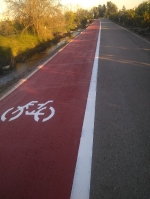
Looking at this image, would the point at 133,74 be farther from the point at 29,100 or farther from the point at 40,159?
the point at 40,159

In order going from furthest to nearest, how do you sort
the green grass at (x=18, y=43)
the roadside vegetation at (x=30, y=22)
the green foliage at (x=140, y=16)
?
the green foliage at (x=140, y=16) < the roadside vegetation at (x=30, y=22) < the green grass at (x=18, y=43)

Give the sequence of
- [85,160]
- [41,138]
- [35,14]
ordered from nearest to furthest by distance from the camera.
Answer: [85,160] → [41,138] → [35,14]

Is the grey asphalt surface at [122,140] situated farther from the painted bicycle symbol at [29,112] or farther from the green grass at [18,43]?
the green grass at [18,43]

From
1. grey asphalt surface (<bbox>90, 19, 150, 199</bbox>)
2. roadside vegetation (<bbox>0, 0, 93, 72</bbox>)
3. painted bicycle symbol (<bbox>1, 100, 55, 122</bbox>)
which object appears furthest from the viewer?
roadside vegetation (<bbox>0, 0, 93, 72</bbox>)

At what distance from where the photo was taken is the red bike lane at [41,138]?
10.4 feet

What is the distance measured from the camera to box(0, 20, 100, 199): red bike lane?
124 inches

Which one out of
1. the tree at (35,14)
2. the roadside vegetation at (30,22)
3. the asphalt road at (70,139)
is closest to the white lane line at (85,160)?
the asphalt road at (70,139)

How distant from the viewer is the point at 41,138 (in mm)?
4355

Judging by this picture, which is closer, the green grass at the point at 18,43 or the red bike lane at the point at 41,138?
the red bike lane at the point at 41,138

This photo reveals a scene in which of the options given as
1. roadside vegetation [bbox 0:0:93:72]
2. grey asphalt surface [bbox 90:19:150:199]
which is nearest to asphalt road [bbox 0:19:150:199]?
grey asphalt surface [bbox 90:19:150:199]

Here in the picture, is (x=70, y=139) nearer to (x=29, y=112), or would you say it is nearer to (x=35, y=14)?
(x=29, y=112)

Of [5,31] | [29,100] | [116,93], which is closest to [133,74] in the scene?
[116,93]

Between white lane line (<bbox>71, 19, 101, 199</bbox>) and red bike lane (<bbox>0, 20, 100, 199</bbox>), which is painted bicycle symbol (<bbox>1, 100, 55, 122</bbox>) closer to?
red bike lane (<bbox>0, 20, 100, 199</bbox>)

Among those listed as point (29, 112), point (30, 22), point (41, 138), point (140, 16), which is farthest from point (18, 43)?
point (140, 16)
